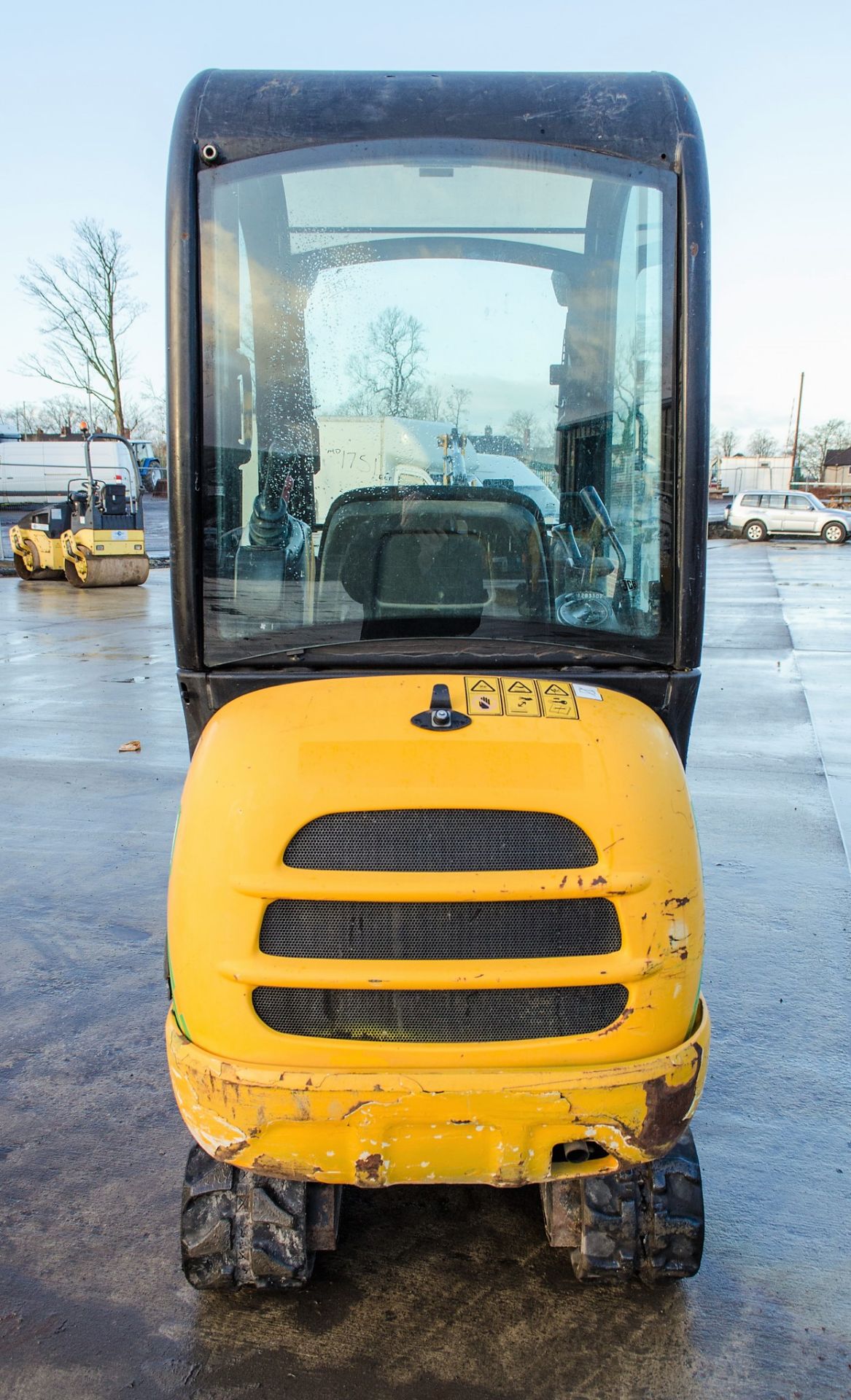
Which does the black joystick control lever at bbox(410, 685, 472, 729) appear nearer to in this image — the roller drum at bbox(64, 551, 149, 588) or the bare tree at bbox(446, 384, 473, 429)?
the bare tree at bbox(446, 384, 473, 429)

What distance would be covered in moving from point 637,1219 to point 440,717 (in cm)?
126

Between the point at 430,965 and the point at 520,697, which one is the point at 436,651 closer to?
the point at 520,697

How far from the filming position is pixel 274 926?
87.5 inches

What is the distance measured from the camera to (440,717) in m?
2.29

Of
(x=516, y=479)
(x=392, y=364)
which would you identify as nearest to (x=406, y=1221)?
(x=516, y=479)

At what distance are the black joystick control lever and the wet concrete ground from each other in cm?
141

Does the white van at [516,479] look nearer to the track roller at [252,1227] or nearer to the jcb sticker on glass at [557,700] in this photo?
the jcb sticker on glass at [557,700]

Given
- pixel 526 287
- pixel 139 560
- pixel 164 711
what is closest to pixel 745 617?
pixel 164 711

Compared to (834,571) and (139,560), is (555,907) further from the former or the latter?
(834,571)

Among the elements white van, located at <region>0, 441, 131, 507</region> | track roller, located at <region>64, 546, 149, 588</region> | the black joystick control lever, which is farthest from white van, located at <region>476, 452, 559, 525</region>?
white van, located at <region>0, 441, 131, 507</region>

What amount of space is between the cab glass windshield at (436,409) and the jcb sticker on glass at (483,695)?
0.53 feet

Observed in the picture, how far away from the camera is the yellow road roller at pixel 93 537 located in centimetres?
1973

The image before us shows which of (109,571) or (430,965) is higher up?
(430,965)

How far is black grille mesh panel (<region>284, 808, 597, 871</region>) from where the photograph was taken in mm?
2207
